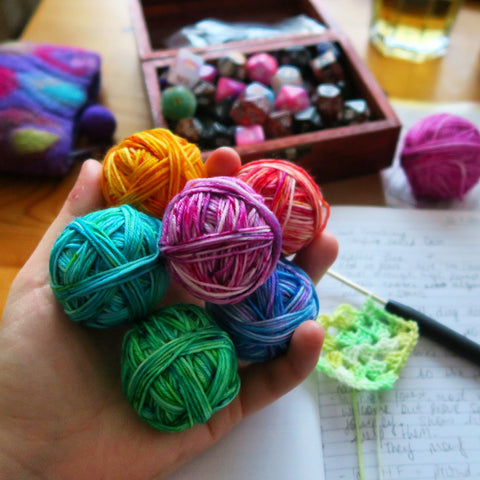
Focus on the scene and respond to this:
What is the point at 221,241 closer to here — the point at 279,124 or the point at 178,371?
the point at 178,371

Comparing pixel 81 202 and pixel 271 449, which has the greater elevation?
pixel 81 202

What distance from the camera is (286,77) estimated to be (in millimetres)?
927

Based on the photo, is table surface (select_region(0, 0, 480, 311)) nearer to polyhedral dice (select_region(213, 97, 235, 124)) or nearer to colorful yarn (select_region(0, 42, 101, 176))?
colorful yarn (select_region(0, 42, 101, 176))

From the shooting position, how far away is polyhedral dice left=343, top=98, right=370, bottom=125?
847 millimetres

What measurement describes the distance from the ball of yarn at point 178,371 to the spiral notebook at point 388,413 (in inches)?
5.1

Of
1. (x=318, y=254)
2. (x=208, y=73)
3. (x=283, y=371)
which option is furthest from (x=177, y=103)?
(x=283, y=371)

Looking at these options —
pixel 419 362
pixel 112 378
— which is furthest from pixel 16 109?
pixel 419 362

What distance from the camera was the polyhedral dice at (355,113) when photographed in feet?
2.78

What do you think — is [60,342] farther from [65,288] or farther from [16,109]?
[16,109]

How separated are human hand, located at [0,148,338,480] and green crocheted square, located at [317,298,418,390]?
4.3 inches

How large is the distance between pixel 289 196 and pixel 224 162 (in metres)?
0.11

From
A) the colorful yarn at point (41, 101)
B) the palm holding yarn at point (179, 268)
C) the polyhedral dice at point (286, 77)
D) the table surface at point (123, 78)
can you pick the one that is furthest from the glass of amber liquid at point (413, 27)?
the palm holding yarn at point (179, 268)

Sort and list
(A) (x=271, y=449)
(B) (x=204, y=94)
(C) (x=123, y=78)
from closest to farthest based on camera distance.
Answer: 1. (A) (x=271, y=449)
2. (B) (x=204, y=94)
3. (C) (x=123, y=78)

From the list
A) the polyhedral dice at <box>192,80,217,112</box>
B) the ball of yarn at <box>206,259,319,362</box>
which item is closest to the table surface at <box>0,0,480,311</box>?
the polyhedral dice at <box>192,80,217,112</box>
